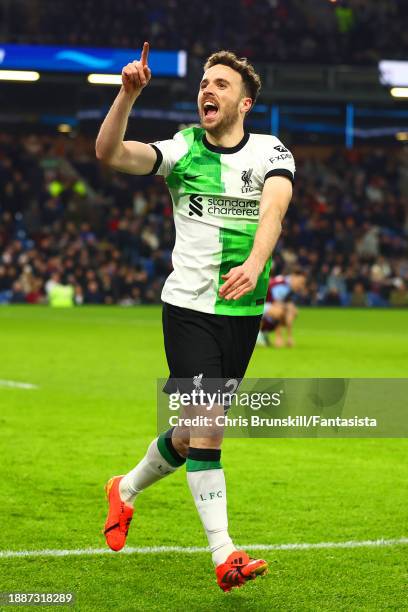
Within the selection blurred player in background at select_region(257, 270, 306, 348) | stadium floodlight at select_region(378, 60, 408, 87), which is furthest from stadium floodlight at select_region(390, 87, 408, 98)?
blurred player in background at select_region(257, 270, 306, 348)

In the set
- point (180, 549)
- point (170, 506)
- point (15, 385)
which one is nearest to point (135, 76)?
point (180, 549)

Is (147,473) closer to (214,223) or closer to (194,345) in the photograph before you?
(194,345)

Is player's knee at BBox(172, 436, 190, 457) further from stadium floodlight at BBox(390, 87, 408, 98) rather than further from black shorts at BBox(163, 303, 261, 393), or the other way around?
stadium floodlight at BBox(390, 87, 408, 98)

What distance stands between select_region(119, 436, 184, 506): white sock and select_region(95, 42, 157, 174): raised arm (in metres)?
1.36

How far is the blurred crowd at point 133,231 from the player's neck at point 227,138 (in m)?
27.2

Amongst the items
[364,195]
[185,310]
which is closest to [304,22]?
[364,195]

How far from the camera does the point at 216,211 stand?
5371 millimetres

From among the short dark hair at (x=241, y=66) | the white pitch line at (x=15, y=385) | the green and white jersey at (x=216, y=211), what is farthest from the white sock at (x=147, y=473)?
the white pitch line at (x=15, y=385)

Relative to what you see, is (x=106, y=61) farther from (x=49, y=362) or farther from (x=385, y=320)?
(x=49, y=362)

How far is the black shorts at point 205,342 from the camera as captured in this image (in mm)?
5301

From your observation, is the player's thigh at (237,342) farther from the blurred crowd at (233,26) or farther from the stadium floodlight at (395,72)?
the stadium floodlight at (395,72)

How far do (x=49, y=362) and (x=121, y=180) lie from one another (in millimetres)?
23448

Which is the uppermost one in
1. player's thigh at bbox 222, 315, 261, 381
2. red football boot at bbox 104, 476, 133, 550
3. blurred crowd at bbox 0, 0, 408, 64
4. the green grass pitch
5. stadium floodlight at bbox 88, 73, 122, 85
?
blurred crowd at bbox 0, 0, 408, 64

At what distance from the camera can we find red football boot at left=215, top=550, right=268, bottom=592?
4.81 m
